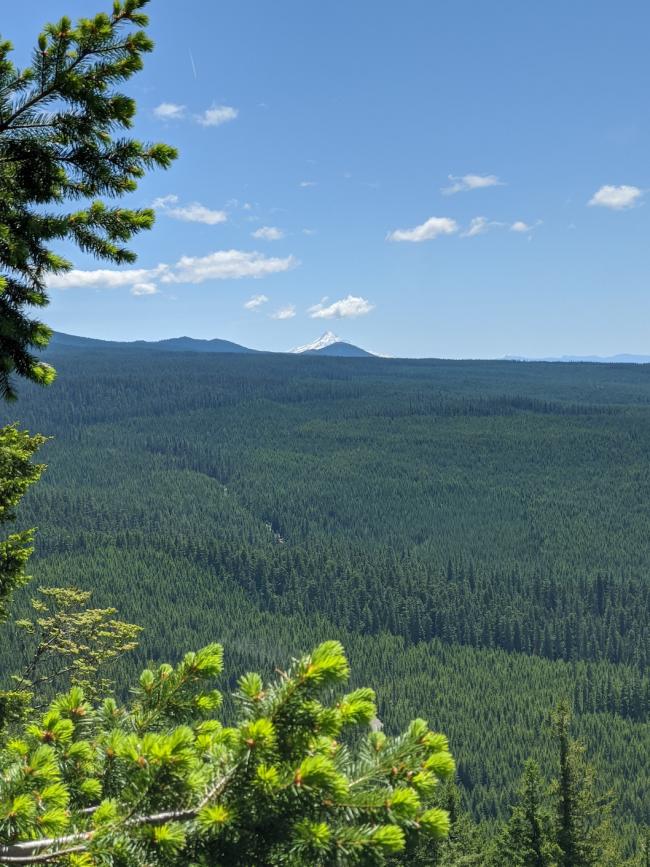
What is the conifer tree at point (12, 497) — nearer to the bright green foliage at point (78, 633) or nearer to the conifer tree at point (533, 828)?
the bright green foliage at point (78, 633)

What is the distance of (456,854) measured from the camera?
35.0 meters

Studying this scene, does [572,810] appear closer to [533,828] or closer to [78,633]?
[533,828]

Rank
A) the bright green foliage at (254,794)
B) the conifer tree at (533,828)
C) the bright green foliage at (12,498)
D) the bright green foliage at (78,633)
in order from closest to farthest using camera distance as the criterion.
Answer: the bright green foliage at (254,794), the bright green foliage at (12,498), the bright green foliage at (78,633), the conifer tree at (533,828)

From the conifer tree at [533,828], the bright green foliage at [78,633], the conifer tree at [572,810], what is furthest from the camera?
the conifer tree at [533,828]

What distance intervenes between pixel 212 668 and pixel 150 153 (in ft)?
18.6

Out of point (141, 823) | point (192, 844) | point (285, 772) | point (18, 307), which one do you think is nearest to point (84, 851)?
point (141, 823)

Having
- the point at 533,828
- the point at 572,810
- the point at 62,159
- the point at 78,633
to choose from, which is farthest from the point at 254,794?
the point at 533,828

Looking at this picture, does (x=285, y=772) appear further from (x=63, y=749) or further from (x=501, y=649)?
(x=501, y=649)

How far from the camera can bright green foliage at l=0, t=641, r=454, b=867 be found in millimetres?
4598

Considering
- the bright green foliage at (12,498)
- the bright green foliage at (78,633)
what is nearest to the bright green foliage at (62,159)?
the bright green foliage at (12,498)

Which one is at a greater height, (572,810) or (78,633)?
(78,633)

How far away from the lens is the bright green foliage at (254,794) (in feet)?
15.1

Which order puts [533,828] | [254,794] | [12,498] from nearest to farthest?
[254,794] < [12,498] < [533,828]

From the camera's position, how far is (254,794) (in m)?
4.73
